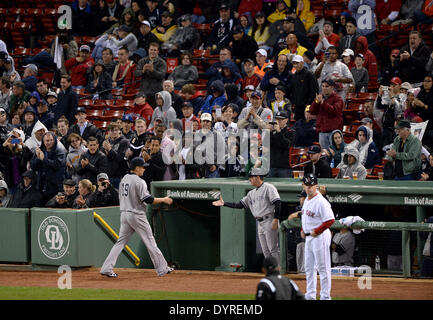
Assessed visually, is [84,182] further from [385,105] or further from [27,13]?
[27,13]

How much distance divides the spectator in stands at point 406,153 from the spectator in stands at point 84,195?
5065 mm

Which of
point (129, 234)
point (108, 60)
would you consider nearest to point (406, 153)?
point (129, 234)

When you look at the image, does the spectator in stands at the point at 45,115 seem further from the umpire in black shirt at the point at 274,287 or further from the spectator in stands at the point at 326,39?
the umpire in black shirt at the point at 274,287

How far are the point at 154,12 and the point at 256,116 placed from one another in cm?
862

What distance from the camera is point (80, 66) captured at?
69.4 ft

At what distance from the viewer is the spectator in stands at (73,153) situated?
15.6m

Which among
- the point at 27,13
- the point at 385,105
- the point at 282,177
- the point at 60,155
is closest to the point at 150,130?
the point at 60,155

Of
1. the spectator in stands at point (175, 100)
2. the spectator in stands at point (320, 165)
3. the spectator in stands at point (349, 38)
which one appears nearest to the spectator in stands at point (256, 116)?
the spectator in stands at point (320, 165)

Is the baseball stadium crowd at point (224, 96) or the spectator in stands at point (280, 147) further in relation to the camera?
the baseball stadium crowd at point (224, 96)

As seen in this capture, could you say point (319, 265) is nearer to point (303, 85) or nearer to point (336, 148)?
point (336, 148)

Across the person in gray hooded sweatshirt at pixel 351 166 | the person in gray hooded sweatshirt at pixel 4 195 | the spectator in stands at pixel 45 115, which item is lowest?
the person in gray hooded sweatshirt at pixel 4 195

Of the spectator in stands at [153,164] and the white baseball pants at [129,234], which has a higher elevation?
the spectator in stands at [153,164]

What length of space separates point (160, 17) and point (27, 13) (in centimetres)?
527

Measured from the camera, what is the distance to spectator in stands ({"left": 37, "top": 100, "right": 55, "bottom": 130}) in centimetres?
1850
